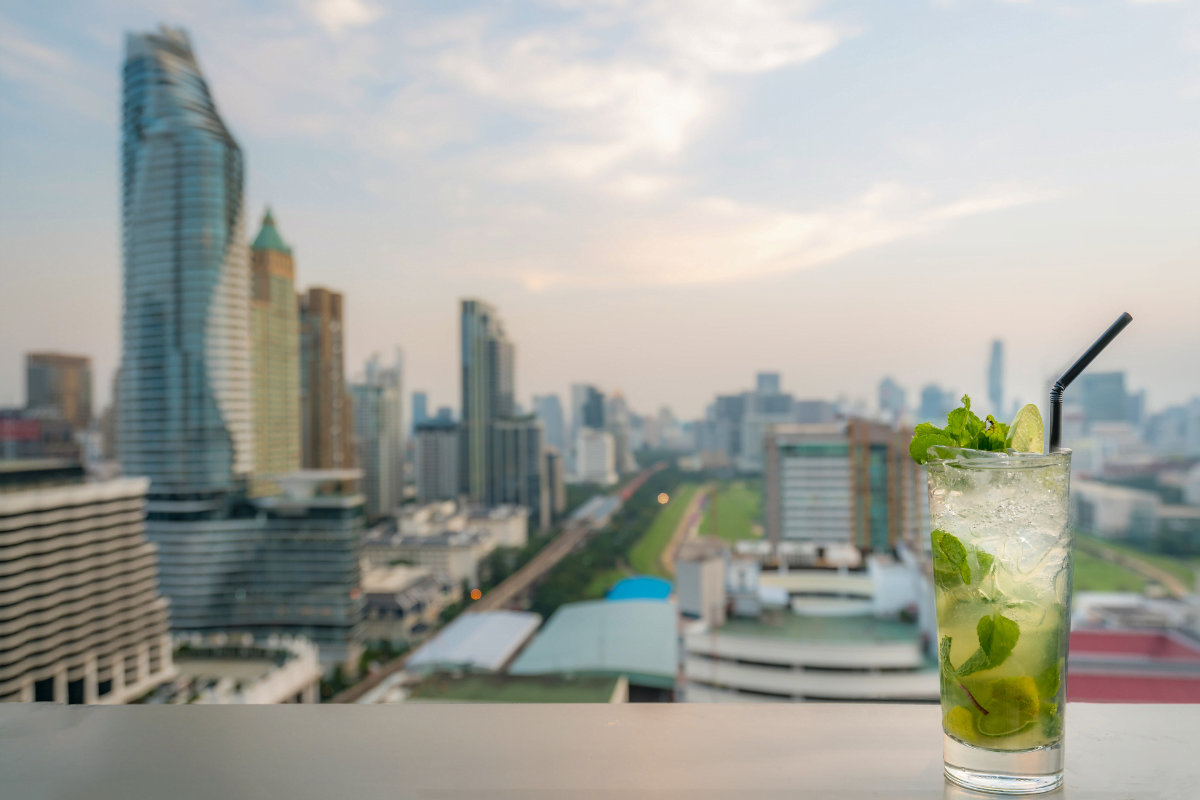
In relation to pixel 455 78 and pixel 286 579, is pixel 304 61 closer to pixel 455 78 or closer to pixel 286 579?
pixel 455 78

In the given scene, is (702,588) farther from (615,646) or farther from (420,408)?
(420,408)

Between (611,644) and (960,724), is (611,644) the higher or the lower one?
the lower one

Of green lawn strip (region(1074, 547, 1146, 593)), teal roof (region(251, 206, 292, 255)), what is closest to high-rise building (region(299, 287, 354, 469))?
teal roof (region(251, 206, 292, 255))

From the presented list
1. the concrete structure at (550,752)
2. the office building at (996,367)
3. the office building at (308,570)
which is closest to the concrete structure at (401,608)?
the office building at (308,570)

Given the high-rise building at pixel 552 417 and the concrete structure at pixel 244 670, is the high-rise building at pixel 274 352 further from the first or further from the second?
the high-rise building at pixel 552 417

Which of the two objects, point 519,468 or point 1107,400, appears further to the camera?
point 519,468

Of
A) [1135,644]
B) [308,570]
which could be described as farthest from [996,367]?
[308,570]
